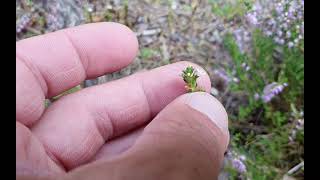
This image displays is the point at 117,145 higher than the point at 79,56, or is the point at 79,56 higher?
the point at 79,56

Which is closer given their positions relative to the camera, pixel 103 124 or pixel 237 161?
pixel 103 124

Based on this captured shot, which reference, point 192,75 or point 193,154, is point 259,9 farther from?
point 193,154

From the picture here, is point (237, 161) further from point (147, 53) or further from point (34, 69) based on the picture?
point (34, 69)

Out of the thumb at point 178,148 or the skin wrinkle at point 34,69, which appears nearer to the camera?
the thumb at point 178,148

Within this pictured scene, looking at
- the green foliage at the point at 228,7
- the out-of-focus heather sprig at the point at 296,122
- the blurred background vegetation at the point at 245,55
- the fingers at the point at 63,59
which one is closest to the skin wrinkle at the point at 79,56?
the fingers at the point at 63,59

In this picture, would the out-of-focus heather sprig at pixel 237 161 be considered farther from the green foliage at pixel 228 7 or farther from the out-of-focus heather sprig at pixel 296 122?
the green foliage at pixel 228 7

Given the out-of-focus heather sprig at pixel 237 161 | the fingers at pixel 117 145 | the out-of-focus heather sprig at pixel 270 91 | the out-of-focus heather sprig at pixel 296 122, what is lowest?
the out-of-focus heather sprig at pixel 237 161

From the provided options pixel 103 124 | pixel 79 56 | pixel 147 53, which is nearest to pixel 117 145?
pixel 103 124

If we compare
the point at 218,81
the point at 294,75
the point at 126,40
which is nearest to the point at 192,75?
the point at 126,40
